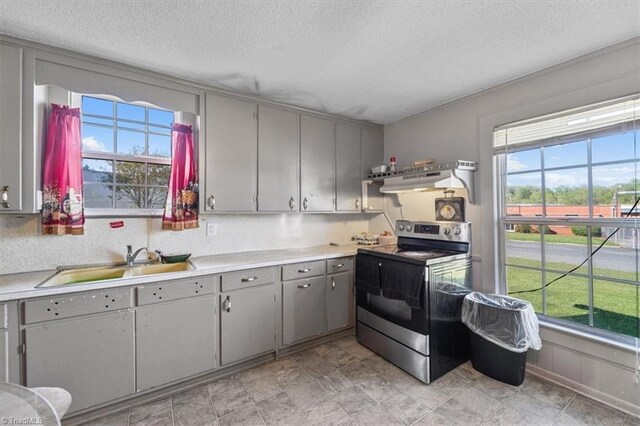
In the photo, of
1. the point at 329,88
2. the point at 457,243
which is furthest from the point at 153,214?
the point at 457,243

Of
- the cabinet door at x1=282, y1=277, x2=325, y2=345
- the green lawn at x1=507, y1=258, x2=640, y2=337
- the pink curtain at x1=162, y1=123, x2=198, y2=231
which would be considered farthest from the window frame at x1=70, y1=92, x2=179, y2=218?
the green lawn at x1=507, y1=258, x2=640, y2=337

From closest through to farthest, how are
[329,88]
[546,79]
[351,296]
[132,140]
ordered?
[546,79] < [132,140] < [329,88] < [351,296]

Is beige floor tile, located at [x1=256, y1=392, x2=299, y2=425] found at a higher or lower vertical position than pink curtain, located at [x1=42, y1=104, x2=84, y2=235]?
lower

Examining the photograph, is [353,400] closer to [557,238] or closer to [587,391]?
[587,391]

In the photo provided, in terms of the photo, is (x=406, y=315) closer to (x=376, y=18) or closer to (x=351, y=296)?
(x=351, y=296)

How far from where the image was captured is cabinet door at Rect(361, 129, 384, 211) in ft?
11.4

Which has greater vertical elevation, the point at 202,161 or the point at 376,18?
the point at 376,18

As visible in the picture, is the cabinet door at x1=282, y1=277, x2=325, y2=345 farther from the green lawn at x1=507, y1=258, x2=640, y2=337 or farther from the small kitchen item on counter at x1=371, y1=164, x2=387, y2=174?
the green lawn at x1=507, y1=258, x2=640, y2=337

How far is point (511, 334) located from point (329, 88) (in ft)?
8.06

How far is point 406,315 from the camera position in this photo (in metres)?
2.28

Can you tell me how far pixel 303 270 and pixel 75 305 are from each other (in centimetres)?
160

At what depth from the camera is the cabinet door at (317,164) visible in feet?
9.77

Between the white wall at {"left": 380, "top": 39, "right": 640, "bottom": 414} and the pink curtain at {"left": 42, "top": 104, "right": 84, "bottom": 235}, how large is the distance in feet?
10.0

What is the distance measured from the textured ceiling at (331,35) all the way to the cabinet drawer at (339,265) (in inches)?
65.0
